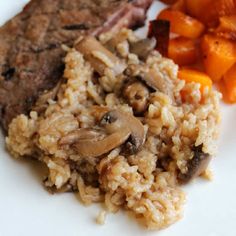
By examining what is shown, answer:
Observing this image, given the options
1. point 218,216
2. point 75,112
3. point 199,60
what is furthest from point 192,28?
point 218,216

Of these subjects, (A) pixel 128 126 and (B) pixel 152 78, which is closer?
(A) pixel 128 126

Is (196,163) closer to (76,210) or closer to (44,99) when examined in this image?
(76,210)

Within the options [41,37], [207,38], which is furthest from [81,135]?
[207,38]

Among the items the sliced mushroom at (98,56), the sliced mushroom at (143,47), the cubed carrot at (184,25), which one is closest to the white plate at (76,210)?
the sliced mushroom at (98,56)

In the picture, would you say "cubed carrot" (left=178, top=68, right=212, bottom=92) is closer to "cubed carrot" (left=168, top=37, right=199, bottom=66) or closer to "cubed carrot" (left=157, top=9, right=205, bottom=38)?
"cubed carrot" (left=168, top=37, right=199, bottom=66)

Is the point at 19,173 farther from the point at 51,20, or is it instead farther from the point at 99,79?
the point at 51,20

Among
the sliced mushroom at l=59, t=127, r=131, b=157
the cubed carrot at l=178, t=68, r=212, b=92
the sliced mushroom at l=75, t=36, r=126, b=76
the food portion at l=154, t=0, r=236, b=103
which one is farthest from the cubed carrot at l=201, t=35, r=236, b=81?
the sliced mushroom at l=59, t=127, r=131, b=157

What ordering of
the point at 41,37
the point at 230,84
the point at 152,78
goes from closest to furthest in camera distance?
the point at 152,78, the point at 41,37, the point at 230,84
